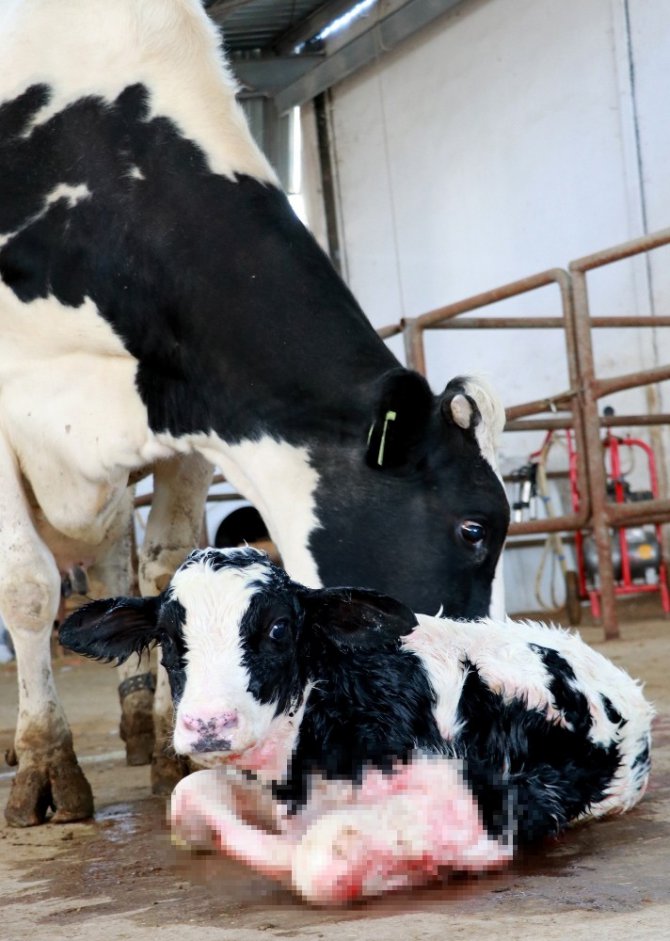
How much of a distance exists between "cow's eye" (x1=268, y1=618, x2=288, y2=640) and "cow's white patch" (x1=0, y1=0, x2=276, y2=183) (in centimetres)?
172

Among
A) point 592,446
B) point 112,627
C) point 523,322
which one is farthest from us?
point 523,322

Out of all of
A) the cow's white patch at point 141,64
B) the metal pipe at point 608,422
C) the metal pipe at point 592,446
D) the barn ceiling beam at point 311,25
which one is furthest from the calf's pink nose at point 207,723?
the barn ceiling beam at point 311,25

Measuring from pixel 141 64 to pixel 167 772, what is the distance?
1868mm

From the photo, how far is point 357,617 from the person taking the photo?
2047mm

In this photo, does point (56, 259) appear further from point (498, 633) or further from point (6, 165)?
point (498, 633)

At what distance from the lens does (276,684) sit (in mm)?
1961

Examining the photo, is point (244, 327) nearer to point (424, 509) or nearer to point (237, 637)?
point (424, 509)

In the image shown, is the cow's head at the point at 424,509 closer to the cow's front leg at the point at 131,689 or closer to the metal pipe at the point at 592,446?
the cow's front leg at the point at 131,689

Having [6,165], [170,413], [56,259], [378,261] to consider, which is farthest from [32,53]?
[378,261]

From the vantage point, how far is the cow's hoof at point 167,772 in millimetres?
3166

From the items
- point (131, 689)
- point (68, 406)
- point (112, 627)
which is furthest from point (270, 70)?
point (112, 627)

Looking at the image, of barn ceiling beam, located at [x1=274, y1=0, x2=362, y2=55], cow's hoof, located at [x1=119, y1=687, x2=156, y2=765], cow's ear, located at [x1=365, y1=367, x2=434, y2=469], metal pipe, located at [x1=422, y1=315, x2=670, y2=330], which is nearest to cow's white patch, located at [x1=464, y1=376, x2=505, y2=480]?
cow's ear, located at [x1=365, y1=367, x2=434, y2=469]

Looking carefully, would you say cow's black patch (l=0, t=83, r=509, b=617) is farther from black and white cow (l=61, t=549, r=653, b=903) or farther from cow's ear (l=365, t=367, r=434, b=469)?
black and white cow (l=61, t=549, r=653, b=903)

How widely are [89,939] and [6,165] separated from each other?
2233mm
